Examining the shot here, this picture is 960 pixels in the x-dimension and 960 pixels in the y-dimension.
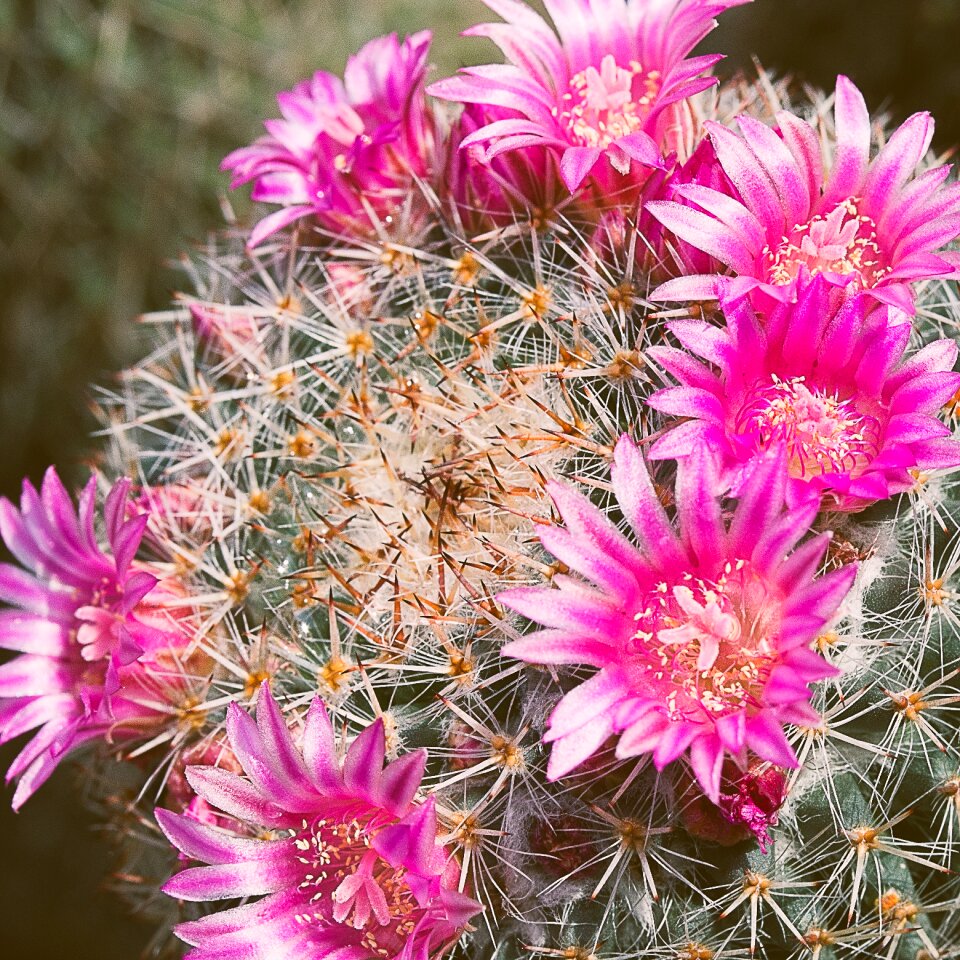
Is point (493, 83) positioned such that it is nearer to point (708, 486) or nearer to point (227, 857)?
point (708, 486)

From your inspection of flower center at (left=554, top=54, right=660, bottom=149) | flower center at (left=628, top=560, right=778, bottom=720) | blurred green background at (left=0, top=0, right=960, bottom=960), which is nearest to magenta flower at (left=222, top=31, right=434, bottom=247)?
flower center at (left=554, top=54, right=660, bottom=149)

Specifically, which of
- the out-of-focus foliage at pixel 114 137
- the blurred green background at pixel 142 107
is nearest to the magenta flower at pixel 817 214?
the blurred green background at pixel 142 107

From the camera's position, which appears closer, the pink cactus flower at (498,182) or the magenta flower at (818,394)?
the magenta flower at (818,394)

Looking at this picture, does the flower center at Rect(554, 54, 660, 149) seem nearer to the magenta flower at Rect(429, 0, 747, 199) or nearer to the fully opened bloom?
the magenta flower at Rect(429, 0, 747, 199)

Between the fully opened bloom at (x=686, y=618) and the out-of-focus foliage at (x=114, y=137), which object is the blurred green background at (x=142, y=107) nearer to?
the out-of-focus foliage at (x=114, y=137)

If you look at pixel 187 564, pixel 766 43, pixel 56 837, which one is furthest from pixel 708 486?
pixel 56 837
